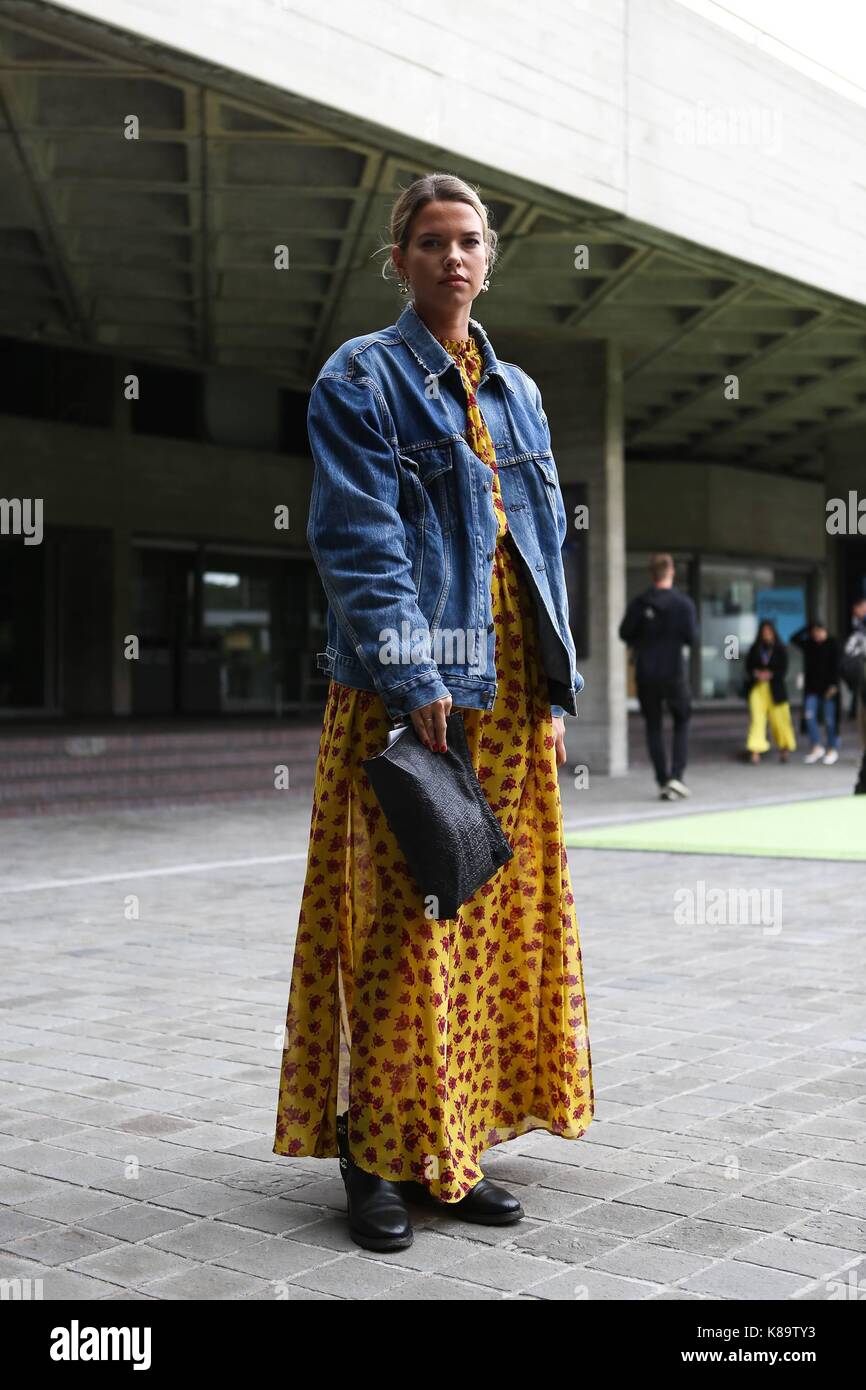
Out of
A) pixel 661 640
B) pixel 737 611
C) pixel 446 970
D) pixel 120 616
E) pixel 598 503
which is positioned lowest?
pixel 446 970

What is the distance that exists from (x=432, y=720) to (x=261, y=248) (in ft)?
41.0

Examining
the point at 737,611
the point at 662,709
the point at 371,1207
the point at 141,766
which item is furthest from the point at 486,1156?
the point at 737,611

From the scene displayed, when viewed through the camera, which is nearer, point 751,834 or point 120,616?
point 751,834

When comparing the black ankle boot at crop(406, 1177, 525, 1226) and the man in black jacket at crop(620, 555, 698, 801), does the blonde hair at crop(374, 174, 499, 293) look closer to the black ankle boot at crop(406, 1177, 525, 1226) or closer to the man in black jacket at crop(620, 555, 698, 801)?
the black ankle boot at crop(406, 1177, 525, 1226)

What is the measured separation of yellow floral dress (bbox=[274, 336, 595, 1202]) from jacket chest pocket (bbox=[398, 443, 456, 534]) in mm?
136

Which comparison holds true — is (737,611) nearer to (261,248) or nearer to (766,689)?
(766,689)

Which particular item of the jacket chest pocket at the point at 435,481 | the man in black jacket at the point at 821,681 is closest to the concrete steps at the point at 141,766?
the man in black jacket at the point at 821,681

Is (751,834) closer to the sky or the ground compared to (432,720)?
closer to the ground

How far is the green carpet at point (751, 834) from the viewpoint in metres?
10.3

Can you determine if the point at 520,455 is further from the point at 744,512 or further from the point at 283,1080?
the point at 744,512

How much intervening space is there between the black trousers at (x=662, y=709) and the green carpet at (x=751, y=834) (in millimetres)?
1065

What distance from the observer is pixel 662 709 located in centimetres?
1399

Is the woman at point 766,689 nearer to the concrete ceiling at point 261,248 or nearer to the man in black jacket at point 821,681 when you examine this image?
the man in black jacket at point 821,681
